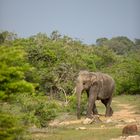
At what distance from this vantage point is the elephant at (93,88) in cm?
2209

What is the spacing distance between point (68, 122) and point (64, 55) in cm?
1499

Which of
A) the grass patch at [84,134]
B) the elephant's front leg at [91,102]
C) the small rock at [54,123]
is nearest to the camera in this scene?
the grass patch at [84,134]

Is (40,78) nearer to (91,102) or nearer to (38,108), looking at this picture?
(91,102)

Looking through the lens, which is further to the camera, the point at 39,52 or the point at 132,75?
the point at 132,75

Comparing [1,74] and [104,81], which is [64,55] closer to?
[104,81]

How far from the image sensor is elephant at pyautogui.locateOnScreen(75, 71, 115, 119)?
22094 millimetres

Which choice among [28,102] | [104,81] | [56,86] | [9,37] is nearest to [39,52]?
[56,86]

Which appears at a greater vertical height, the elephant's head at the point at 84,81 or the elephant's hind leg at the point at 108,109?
the elephant's head at the point at 84,81

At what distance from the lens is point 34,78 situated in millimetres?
30391

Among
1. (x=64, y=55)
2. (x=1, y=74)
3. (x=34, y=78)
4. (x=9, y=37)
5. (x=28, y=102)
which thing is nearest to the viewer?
(x=1, y=74)

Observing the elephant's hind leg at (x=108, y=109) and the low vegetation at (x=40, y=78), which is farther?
the elephant's hind leg at (x=108, y=109)

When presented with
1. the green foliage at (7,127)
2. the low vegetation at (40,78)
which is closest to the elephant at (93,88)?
the low vegetation at (40,78)

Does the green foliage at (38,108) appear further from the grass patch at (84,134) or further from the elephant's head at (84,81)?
the elephant's head at (84,81)

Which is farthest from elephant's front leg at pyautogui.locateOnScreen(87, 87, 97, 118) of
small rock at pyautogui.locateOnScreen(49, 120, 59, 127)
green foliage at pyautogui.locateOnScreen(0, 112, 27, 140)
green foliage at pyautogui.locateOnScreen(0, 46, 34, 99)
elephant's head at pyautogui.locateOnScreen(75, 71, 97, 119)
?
green foliage at pyautogui.locateOnScreen(0, 46, 34, 99)
